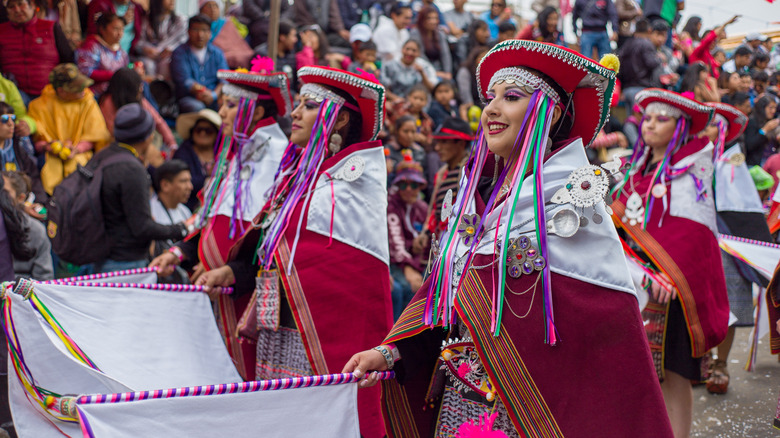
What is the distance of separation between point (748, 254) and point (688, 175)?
3.63 feet

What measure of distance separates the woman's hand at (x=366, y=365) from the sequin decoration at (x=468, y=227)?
478 mm

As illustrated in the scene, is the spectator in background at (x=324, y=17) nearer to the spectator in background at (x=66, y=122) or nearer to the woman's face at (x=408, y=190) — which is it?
the spectator in background at (x=66, y=122)

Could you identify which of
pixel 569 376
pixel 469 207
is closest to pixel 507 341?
pixel 569 376

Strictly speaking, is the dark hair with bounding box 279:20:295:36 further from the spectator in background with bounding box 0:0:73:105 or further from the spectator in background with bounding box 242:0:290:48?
the spectator in background with bounding box 0:0:73:105

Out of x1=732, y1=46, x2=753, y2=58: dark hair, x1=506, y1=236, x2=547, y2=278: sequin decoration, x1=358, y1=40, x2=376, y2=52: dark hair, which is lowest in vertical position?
x1=506, y1=236, x2=547, y2=278: sequin decoration

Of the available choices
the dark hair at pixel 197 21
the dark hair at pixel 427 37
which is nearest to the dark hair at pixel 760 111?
the dark hair at pixel 427 37

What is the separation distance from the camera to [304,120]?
3.70 meters

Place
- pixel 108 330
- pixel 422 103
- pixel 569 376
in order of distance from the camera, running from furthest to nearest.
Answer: pixel 422 103
pixel 108 330
pixel 569 376

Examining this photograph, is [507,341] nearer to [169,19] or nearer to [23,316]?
[23,316]

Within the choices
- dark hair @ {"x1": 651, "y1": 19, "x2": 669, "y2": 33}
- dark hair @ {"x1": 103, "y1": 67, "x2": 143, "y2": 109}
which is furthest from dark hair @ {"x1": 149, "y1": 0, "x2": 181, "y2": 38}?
dark hair @ {"x1": 651, "y1": 19, "x2": 669, "y2": 33}

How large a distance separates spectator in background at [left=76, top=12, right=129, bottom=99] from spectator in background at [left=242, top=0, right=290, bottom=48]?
2.60m

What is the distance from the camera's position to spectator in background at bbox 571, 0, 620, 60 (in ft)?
38.3

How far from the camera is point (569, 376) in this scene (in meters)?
2.13

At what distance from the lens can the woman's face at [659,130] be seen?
177 inches
